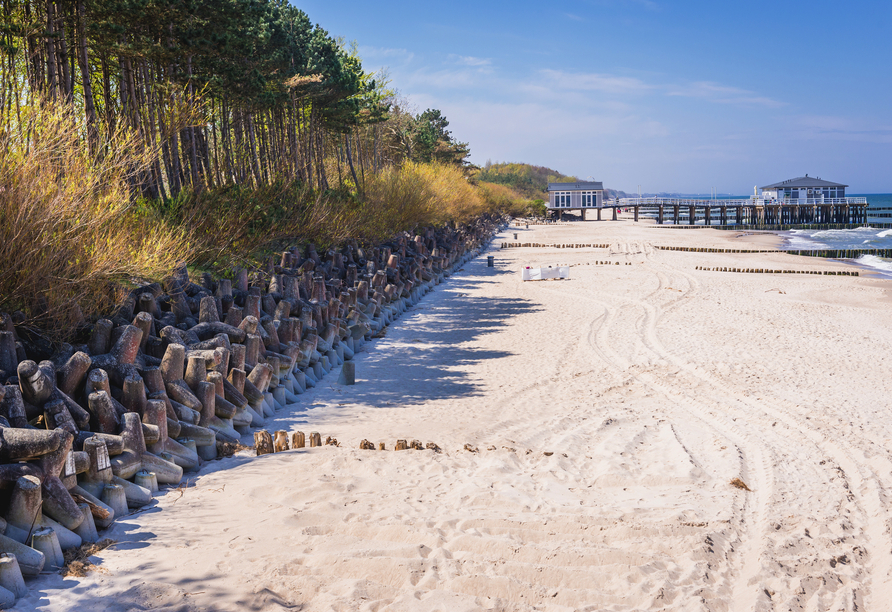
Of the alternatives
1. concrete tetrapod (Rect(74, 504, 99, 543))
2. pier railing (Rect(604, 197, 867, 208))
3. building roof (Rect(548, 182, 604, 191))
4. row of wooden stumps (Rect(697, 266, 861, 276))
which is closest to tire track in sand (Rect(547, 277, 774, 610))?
concrete tetrapod (Rect(74, 504, 99, 543))

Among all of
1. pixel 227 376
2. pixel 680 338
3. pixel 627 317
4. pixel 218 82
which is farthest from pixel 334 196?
pixel 227 376

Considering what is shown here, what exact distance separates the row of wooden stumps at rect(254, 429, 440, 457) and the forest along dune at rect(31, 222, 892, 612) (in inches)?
7.2

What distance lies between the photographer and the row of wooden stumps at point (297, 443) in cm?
614

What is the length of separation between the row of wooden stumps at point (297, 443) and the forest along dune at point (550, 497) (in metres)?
0.18

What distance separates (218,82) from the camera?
56.5ft

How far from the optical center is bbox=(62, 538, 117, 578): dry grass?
3.90 m

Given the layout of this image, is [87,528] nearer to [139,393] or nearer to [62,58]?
[139,393]

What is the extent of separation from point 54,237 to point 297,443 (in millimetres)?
3289

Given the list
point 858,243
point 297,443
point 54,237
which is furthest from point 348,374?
point 858,243

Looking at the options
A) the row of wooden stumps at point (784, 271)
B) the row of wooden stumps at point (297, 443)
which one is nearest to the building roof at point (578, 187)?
the row of wooden stumps at point (784, 271)

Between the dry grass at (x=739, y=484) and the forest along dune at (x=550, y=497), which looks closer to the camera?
the forest along dune at (x=550, y=497)

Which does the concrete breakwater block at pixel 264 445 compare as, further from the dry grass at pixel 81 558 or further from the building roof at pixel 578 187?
the building roof at pixel 578 187

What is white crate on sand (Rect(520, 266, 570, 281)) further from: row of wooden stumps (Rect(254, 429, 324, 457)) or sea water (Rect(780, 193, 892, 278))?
row of wooden stumps (Rect(254, 429, 324, 457))

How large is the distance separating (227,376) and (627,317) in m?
10.6
